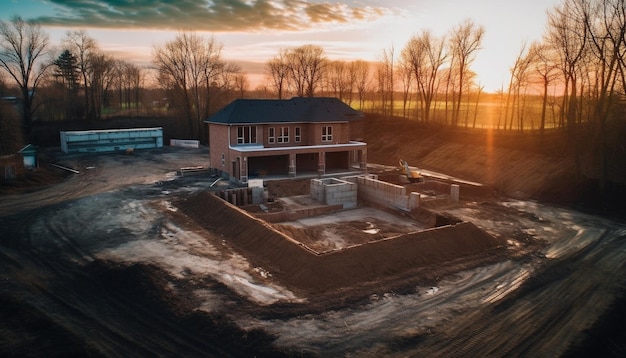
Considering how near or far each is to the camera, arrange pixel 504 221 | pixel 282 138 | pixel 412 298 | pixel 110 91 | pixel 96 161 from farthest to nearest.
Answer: pixel 110 91
pixel 96 161
pixel 282 138
pixel 504 221
pixel 412 298

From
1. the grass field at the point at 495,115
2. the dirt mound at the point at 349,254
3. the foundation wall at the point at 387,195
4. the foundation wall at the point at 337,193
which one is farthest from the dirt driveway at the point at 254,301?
the grass field at the point at 495,115

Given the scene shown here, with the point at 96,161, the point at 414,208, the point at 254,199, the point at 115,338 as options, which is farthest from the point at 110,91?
the point at 115,338

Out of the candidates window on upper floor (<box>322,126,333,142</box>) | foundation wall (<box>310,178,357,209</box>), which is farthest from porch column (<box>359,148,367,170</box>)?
foundation wall (<box>310,178,357,209</box>)

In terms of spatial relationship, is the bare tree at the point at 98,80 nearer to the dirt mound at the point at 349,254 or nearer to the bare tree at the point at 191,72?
the bare tree at the point at 191,72

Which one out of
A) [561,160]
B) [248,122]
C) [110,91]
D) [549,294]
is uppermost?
[110,91]

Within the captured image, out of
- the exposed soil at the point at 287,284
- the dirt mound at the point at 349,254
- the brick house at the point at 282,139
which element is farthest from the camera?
the brick house at the point at 282,139

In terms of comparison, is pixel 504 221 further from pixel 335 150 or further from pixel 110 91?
pixel 110 91

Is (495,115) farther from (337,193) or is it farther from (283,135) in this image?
(337,193)
